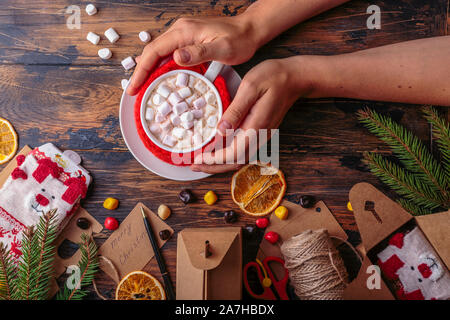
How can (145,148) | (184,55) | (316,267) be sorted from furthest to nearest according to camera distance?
(145,148)
(316,267)
(184,55)

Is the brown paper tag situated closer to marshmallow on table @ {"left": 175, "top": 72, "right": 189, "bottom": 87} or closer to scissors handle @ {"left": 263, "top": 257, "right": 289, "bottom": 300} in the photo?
scissors handle @ {"left": 263, "top": 257, "right": 289, "bottom": 300}

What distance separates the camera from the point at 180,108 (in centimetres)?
Answer: 101

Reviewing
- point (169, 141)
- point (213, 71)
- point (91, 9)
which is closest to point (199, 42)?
point (213, 71)


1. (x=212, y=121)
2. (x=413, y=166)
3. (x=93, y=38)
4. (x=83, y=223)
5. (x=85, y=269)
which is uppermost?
(x=93, y=38)

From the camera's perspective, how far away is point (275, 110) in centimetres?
106

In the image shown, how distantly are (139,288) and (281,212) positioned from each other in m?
0.56

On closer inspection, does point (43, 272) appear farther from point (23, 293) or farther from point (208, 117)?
point (208, 117)

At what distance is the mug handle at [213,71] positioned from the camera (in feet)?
3.39

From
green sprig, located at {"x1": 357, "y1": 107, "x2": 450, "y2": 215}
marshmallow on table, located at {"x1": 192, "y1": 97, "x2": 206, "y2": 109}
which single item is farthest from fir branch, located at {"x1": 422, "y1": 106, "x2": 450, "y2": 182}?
marshmallow on table, located at {"x1": 192, "y1": 97, "x2": 206, "y2": 109}

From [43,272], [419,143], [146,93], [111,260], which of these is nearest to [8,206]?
[43,272]

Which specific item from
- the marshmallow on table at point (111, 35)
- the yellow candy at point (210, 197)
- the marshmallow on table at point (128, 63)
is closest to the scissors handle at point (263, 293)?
the yellow candy at point (210, 197)

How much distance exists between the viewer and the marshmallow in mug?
102cm

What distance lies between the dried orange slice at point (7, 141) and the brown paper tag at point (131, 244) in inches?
19.3

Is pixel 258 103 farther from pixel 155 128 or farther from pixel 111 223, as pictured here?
pixel 111 223
